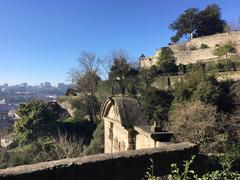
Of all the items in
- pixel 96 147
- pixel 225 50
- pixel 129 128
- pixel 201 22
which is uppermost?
pixel 201 22

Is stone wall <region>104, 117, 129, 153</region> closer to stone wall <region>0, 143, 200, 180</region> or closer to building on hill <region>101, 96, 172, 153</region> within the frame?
building on hill <region>101, 96, 172, 153</region>

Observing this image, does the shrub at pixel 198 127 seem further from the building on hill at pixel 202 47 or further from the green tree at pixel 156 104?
the building on hill at pixel 202 47

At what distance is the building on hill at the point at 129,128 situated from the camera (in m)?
8.23

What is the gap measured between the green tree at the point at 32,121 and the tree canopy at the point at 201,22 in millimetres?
28717

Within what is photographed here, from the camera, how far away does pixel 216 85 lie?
79.6ft

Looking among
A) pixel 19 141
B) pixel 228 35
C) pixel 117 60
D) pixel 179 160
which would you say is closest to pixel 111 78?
pixel 117 60

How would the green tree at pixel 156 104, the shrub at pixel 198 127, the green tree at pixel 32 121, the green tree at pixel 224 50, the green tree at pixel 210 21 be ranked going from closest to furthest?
the shrub at pixel 198 127 < the green tree at pixel 156 104 < the green tree at pixel 32 121 < the green tree at pixel 224 50 < the green tree at pixel 210 21

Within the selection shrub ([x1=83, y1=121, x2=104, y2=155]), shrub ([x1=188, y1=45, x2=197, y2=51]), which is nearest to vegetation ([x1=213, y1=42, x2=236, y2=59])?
shrub ([x1=188, y1=45, x2=197, y2=51])

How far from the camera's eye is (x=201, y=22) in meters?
48.7

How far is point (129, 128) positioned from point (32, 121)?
24.1 m

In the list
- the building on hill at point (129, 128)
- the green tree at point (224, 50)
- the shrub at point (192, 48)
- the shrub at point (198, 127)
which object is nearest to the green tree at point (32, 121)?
the shrub at point (198, 127)

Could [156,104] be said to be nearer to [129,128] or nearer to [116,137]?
[116,137]

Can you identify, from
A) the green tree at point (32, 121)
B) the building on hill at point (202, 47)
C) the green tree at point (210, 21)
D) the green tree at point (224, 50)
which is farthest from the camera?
the green tree at point (210, 21)

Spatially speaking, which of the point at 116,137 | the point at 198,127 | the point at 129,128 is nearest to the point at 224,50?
the point at 198,127
